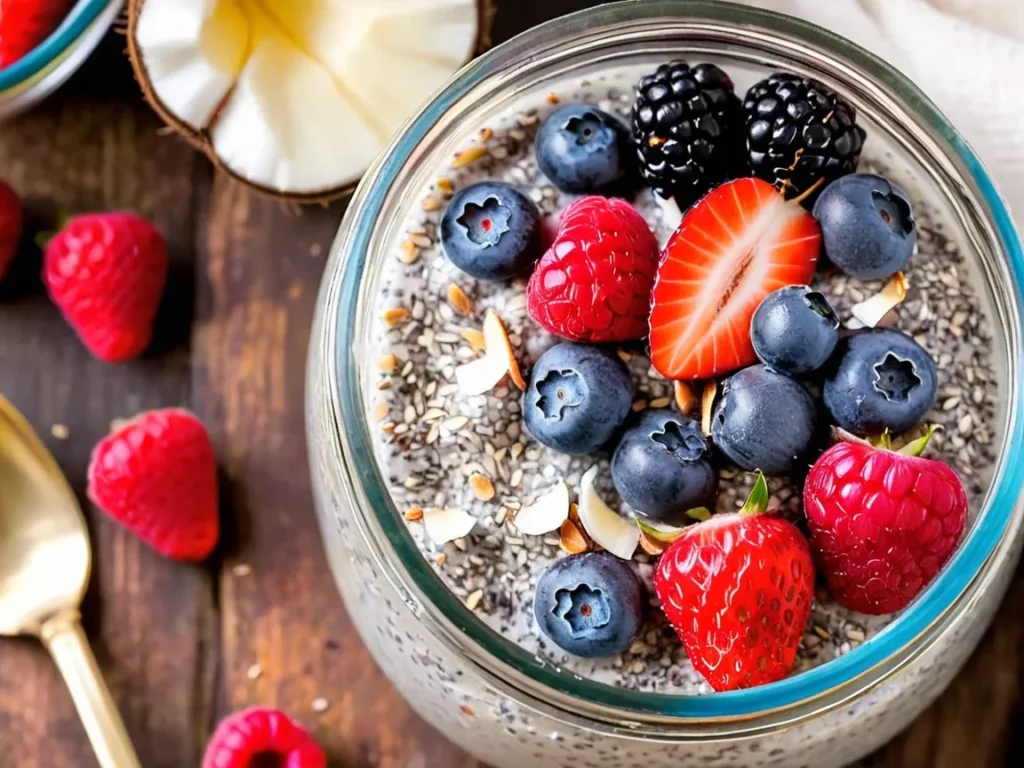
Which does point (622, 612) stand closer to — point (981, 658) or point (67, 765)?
point (981, 658)

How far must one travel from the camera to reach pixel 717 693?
2.29 ft

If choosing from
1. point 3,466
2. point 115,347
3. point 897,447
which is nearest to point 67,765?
point 3,466

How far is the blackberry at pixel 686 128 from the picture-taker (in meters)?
0.75

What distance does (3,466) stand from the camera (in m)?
1.08

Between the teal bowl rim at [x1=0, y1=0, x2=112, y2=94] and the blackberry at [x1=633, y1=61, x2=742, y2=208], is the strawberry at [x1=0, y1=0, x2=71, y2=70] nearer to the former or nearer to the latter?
the teal bowl rim at [x1=0, y1=0, x2=112, y2=94]

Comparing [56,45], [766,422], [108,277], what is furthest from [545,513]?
[56,45]

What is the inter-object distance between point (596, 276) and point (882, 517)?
217 mm

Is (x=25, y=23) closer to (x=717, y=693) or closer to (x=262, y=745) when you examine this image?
(x=262, y=745)

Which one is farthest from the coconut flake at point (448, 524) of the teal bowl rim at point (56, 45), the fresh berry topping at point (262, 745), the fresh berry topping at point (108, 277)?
the teal bowl rim at point (56, 45)

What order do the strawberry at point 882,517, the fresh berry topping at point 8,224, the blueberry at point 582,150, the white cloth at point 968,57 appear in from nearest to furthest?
the strawberry at point 882,517, the blueberry at point 582,150, the white cloth at point 968,57, the fresh berry topping at point 8,224

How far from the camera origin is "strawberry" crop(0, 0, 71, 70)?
1.07 m

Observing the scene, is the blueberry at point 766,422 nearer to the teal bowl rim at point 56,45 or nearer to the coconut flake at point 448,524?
the coconut flake at point 448,524

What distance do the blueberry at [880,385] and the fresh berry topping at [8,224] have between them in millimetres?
764

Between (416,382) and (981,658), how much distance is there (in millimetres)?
577
